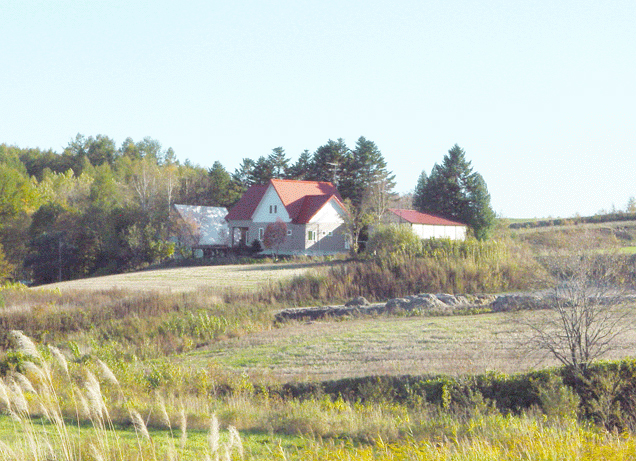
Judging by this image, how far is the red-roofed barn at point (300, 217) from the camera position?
198 feet

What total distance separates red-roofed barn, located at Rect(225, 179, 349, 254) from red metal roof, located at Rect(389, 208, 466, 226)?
5.10 meters

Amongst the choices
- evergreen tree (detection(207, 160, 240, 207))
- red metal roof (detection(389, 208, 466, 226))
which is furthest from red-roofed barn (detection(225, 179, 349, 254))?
evergreen tree (detection(207, 160, 240, 207))

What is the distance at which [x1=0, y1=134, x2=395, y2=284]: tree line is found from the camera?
57031mm

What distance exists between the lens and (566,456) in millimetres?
5602

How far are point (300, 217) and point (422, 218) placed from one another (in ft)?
37.5

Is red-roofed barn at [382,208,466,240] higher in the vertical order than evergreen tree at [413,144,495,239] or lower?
lower

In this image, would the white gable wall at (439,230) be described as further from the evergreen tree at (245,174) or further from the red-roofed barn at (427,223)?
the evergreen tree at (245,174)

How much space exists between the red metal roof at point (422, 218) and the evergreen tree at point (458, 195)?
2185 mm

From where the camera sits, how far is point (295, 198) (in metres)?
63.0

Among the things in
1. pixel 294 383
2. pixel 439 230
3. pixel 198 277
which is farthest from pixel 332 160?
pixel 294 383

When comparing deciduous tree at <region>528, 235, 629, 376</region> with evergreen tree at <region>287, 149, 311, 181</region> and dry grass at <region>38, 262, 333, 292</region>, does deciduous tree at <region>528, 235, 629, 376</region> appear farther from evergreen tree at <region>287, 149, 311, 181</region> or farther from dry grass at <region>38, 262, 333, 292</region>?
evergreen tree at <region>287, 149, 311, 181</region>

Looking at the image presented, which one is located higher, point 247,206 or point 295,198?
point 295,198

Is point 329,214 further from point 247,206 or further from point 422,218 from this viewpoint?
point 247,206

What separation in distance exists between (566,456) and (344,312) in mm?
17343
